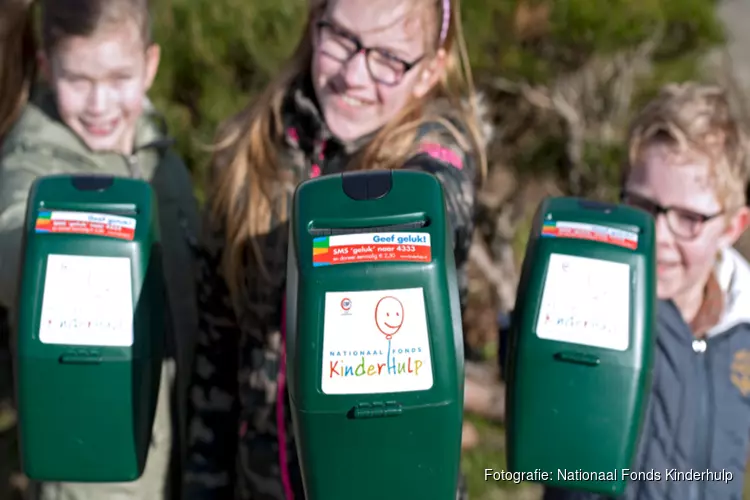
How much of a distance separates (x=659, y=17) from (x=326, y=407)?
3078mm

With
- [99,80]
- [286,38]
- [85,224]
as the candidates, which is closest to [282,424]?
[85,224]

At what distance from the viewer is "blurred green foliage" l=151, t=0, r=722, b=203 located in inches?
152

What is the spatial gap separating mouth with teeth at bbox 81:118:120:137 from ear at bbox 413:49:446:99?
69 centimetres

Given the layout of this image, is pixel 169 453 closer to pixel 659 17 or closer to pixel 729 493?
pixel 729 493

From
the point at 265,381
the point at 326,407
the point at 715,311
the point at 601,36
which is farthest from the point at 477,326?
the point at 326,407

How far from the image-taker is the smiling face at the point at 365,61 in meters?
1.87

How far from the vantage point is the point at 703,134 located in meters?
2.05

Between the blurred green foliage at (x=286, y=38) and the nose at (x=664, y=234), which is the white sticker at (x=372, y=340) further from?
the blurred green foliage at (x=286, y=38)

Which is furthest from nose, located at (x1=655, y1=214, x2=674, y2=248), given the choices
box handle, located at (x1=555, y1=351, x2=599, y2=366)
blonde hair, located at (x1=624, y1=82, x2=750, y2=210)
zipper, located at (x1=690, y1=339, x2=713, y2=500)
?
box handle, located at (x1=555, y1=351, x2=599, y2=366)

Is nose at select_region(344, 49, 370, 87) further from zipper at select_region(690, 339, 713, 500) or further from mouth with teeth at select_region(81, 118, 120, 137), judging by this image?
zipper at select_region(690, 339, 713, 500)

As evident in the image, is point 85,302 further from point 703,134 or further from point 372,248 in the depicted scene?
point 703,134

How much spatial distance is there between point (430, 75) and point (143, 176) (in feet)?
2.44

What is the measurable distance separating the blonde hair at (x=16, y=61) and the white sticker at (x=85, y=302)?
927 mm

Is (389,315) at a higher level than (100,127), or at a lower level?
lower
